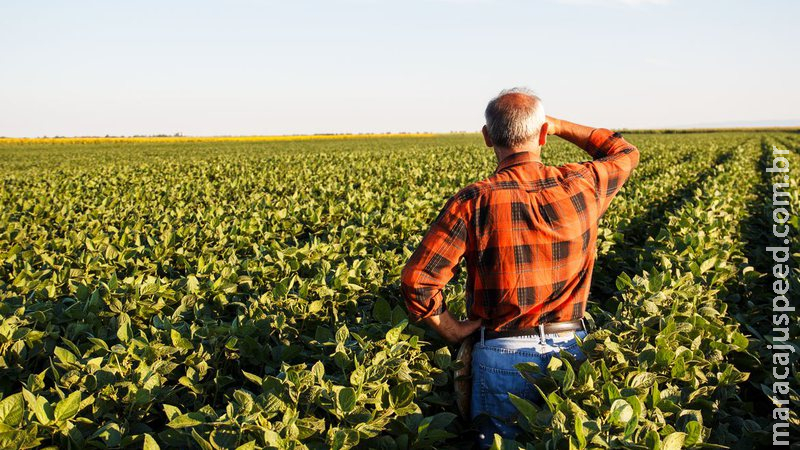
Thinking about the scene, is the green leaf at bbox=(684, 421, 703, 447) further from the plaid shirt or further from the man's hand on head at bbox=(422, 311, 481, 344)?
the man's hand on head at bbox=(422, 311, 481, 344)

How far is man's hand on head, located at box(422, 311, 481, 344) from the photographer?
2.68m

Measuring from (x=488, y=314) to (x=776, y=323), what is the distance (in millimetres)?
3060

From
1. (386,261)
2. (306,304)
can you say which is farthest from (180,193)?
(306,304)

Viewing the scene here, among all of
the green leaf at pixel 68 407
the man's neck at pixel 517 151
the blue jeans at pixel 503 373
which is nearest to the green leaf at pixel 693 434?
the blue jeans at pixel 503 373

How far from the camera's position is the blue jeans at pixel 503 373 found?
2.58 meters

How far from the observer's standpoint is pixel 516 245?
245 cm

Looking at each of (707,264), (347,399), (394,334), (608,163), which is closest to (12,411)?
(347,399)

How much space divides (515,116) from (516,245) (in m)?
0.56

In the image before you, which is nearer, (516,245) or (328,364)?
(516,245)

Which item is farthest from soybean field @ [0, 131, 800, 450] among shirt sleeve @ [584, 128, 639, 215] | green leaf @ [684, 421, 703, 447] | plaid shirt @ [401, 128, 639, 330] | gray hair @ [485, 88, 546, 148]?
gray hair @ [485, 88, 546, 148]

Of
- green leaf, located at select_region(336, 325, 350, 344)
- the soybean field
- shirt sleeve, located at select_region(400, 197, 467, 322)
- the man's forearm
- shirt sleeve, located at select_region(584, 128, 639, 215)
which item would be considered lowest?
the soybean field

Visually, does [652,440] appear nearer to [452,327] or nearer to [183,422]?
[452,327]

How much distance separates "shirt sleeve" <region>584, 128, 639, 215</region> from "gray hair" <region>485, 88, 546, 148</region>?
438mm

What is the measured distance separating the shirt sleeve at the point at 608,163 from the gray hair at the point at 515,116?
1.44ft
